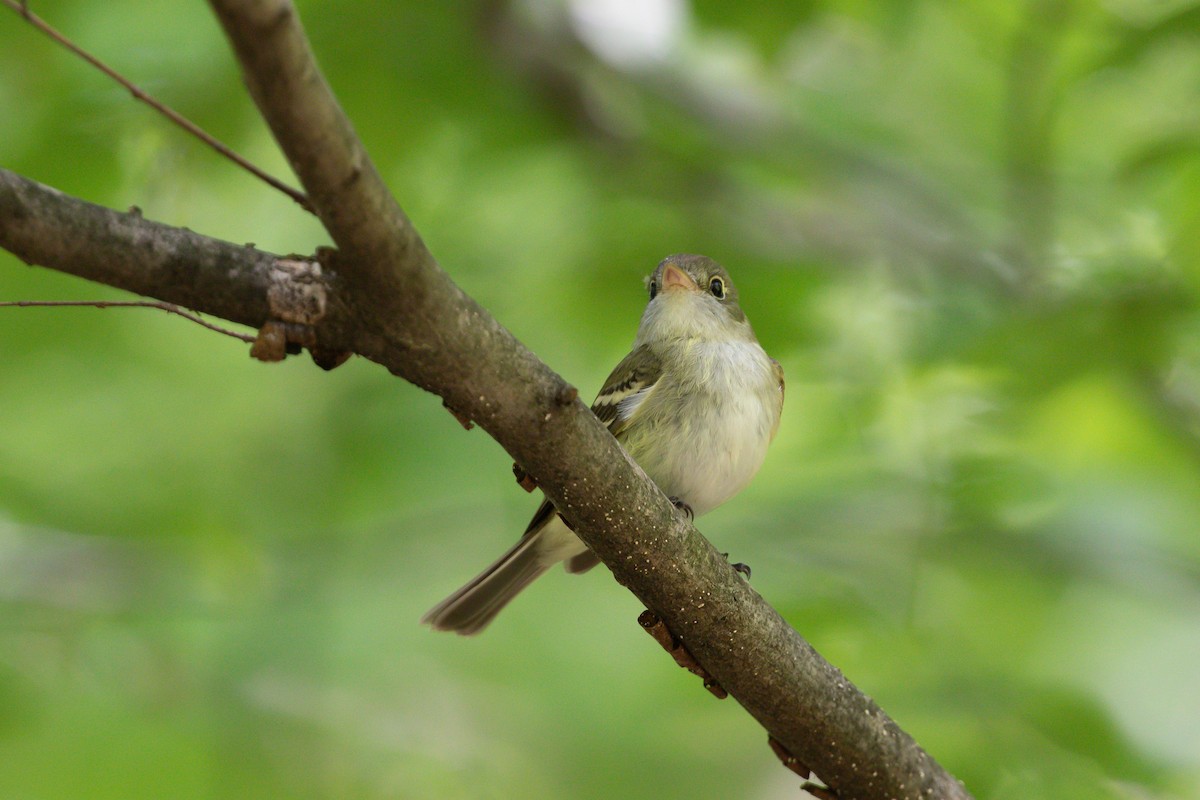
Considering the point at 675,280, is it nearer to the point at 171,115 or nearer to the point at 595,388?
the point at 595,388

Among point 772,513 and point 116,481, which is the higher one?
point 772,513

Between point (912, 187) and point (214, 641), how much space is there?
374 cm

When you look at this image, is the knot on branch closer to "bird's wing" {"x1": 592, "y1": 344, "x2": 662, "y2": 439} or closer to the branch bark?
the branch bark

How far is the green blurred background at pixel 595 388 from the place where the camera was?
417 centimetres

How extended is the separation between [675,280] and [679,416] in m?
0.68

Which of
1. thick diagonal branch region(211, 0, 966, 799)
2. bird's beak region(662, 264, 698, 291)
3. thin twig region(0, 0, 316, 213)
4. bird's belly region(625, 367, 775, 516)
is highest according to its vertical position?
bird's beak region(662, 264, 698, 291)

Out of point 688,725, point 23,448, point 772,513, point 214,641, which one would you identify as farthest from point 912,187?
point 23,448

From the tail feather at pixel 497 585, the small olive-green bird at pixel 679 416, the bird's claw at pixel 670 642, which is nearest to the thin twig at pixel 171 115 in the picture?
the bird's claw at pixel 670 642

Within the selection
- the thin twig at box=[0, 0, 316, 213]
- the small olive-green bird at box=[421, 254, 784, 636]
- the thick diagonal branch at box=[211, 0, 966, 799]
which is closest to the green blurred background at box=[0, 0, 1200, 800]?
the small olive-green bird at box=[421, 254, 784, 636]

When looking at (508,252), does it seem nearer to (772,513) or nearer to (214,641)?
(772,513)

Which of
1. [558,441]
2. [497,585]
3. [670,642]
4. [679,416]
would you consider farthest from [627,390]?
[558,441]

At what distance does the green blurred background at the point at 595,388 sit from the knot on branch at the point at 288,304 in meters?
2.53

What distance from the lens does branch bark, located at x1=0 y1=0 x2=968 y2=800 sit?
1583 mm

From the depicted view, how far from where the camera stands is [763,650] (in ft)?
8.84
